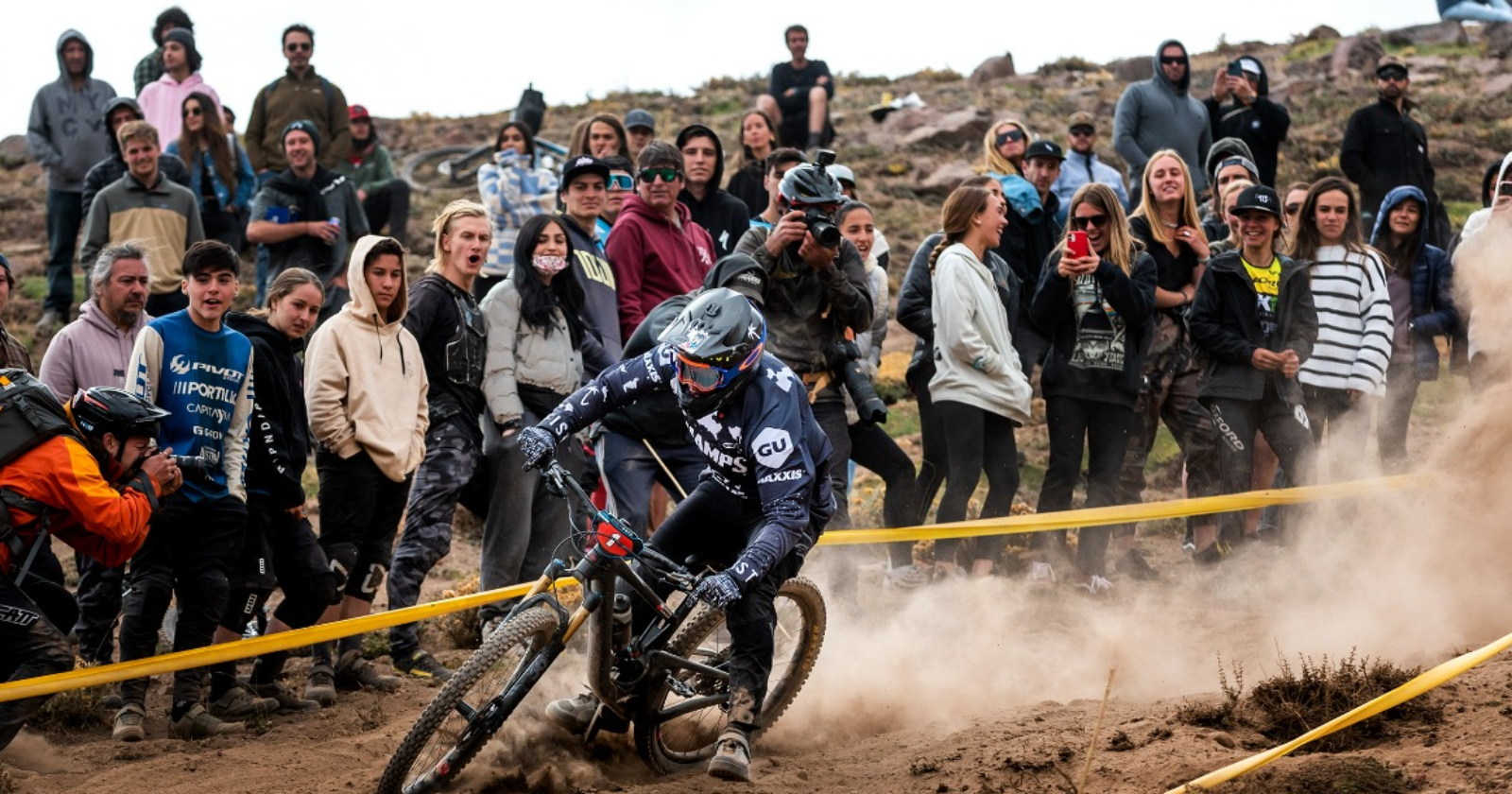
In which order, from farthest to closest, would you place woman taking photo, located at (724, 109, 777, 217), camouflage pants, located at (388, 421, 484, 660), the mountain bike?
woman taking photo, located at (724, 109, 777, 217)
camouflage pants, located at (388, 421, 484, 660)
the mountain bike

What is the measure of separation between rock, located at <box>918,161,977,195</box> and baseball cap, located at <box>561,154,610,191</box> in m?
18.0

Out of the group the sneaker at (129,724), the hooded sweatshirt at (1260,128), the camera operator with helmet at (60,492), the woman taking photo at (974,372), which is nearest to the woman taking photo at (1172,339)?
the woman taking photo at (974,372)

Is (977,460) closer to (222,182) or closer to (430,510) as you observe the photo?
(430,510)

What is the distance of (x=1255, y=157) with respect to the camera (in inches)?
617

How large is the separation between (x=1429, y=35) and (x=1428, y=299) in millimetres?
32838

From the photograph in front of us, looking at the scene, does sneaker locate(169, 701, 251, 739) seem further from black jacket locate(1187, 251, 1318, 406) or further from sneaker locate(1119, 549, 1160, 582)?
black jacket locate(1187, 251, 1318, 406)

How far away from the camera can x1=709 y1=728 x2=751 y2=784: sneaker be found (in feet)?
23.8

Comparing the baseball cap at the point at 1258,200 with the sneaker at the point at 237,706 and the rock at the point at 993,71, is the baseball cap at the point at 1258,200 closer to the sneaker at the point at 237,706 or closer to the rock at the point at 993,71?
the sneaker at the point at 237,706

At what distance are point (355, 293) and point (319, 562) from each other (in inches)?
62.3

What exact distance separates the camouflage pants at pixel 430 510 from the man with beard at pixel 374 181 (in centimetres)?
735

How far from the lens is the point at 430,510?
30.3ft

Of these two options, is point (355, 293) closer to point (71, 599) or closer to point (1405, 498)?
point (71, 599)

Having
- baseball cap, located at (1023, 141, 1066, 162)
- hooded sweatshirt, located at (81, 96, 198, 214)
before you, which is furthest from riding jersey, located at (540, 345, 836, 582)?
hooded sweatshirt, located at (81, 96, 198, 214)

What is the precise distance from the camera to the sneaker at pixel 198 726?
8.18 m
